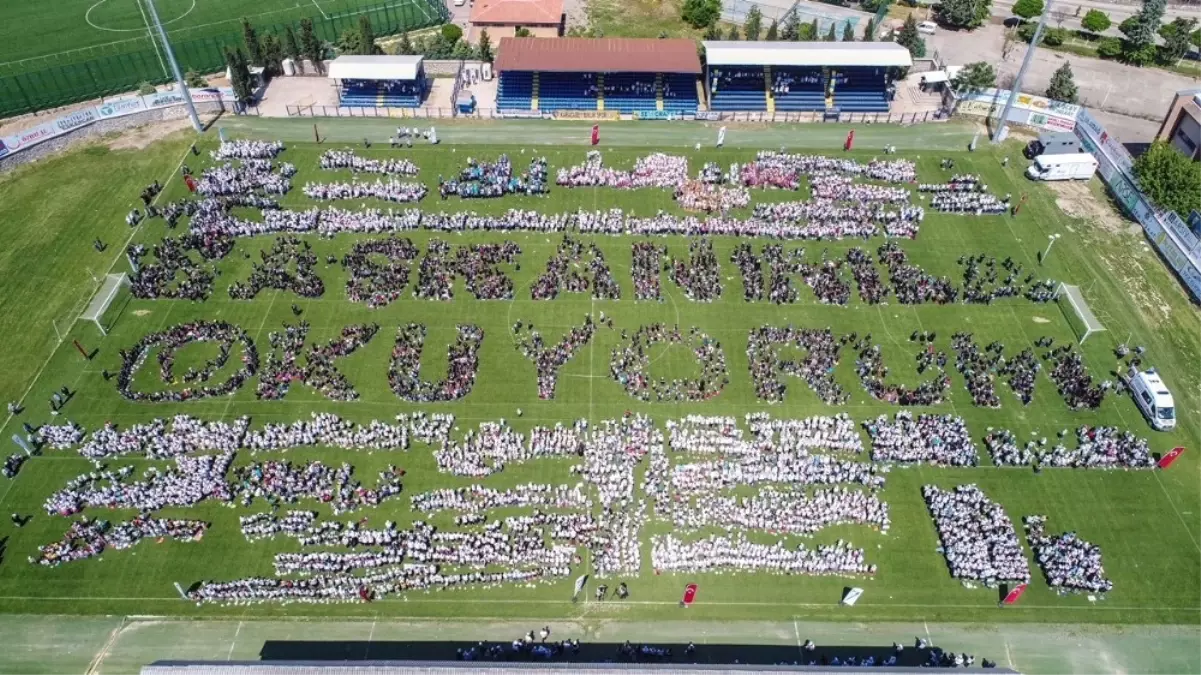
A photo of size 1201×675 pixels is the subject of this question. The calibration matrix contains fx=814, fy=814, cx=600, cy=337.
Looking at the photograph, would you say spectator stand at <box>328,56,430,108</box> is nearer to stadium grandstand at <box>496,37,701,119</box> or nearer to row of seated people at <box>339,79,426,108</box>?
row of seated people at <box>339,79,426,108</box>

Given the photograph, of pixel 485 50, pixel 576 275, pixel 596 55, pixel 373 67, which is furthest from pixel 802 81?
pixel 373 67

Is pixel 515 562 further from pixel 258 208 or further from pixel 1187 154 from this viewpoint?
pixel 1187 154

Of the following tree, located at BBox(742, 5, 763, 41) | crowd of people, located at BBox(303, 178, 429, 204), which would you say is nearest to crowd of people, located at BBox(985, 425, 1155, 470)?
crowd of people, located at BBox(303, 178, 429, 204)

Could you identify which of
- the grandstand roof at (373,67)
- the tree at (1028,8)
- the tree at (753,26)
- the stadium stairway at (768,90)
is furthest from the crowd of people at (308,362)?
the tree at (1028,8)

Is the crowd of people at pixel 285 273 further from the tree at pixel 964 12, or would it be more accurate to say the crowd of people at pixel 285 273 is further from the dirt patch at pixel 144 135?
the tree at pixel 964 12

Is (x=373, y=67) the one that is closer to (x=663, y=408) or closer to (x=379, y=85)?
(x=379, y=85)
